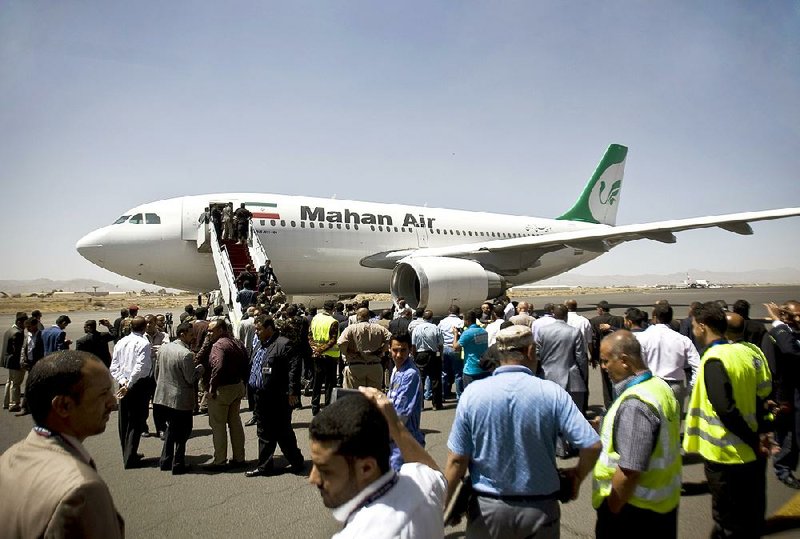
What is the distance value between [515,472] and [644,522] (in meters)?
0.67

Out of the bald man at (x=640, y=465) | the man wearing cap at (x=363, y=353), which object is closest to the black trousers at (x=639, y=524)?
the bald man at (x=640, y=465)

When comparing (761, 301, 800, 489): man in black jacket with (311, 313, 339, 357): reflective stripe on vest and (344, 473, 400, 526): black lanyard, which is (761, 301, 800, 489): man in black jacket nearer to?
(344, 473, 400, 526): black lanyard

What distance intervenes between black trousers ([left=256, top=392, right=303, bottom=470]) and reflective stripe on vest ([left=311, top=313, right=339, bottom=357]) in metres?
2.41

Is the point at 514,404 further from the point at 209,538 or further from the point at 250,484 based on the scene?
the point at 250,484

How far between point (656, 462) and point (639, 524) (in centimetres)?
32

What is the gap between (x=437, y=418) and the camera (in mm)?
7078

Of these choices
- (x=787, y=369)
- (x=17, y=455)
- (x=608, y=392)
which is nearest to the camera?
(x=17, y=455)

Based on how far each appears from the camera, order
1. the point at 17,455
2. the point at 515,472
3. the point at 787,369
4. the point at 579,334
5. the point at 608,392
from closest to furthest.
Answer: the point at 17,455 → the point at 515,472 → the point at 787,369 → the point at 579,334 → the point at 608,392

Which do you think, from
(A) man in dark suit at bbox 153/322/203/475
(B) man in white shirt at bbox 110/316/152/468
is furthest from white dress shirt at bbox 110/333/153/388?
(A) man in dark suit at bbox 153/322/203/475

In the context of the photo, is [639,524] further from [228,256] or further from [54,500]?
[228,256]

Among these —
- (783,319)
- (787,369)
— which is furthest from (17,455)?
(783,319)

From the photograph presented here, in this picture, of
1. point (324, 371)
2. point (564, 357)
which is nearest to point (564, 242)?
point (324, 371)

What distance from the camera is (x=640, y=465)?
7.63 feet

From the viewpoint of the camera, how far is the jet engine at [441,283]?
1396 cm
